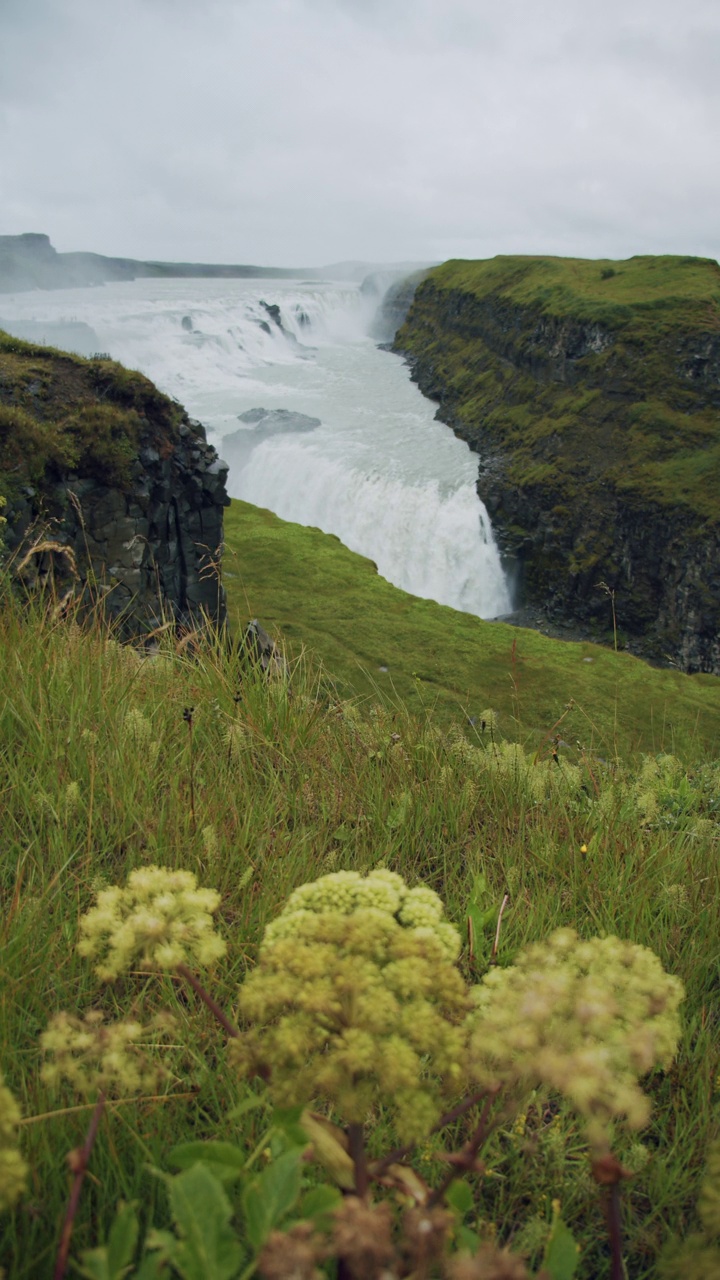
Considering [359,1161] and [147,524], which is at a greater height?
[359,1161]

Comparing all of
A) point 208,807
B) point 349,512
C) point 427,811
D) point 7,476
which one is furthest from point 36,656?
point 349,512

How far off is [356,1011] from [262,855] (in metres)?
1.74

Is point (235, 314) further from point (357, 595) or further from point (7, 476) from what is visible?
point (7, 476)

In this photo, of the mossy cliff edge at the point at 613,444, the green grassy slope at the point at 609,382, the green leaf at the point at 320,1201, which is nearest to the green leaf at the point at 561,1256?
the green leaf at the point at 320,1201

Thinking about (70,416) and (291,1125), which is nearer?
(291,1125)

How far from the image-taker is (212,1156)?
1.10m

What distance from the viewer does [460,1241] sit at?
3.79 feet

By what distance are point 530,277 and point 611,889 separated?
82.4m

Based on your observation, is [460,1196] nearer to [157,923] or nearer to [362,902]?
[362,902]

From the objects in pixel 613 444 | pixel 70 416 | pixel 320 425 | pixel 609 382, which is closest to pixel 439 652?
pixel 70 416

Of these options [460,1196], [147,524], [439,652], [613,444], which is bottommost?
[439,652]

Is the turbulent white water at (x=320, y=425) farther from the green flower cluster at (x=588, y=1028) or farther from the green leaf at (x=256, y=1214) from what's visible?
the green leaf at (x=256, y=1214)

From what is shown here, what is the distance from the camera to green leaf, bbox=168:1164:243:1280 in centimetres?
89

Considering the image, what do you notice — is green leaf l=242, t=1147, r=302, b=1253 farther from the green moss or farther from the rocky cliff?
the green moss
